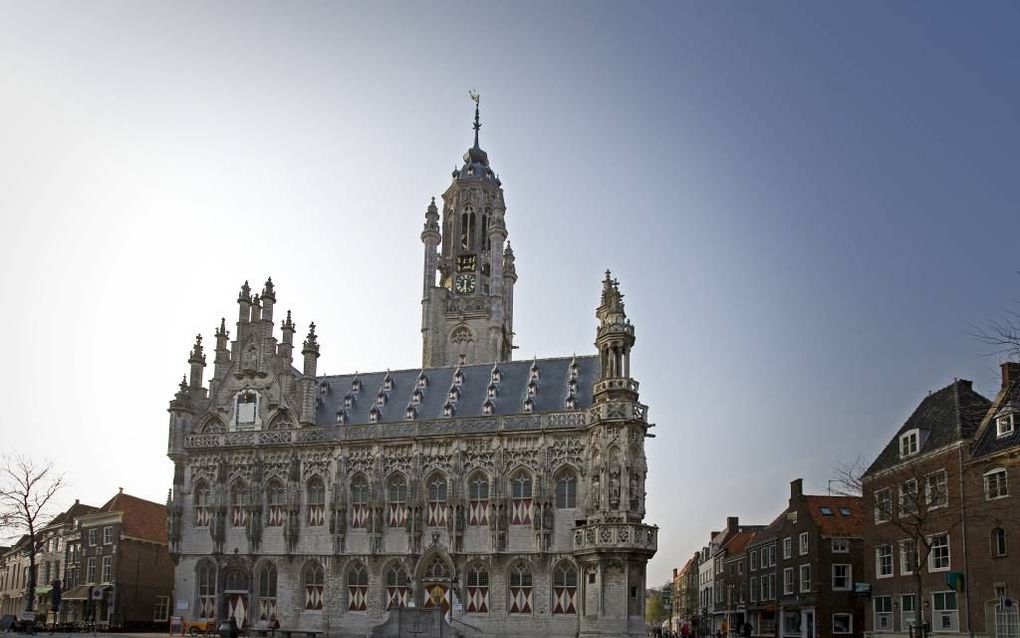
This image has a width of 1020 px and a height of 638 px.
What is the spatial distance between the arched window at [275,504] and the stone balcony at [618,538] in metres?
18.0

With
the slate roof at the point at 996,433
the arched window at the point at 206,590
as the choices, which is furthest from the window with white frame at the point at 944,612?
the arched window at the point at 206,590

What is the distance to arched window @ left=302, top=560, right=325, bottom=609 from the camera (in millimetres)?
55312

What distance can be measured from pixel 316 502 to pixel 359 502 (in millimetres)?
2704

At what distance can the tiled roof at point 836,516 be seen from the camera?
63.8 meters

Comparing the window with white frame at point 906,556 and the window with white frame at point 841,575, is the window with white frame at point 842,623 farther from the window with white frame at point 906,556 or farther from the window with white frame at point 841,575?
the window with white frame at point 906,556

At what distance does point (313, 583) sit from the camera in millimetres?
55688

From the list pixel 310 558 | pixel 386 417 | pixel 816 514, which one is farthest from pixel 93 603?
pixel 816 514

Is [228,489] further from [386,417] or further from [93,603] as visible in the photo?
[93,603]

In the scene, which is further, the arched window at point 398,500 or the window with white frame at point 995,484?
the arched window at point 398,500

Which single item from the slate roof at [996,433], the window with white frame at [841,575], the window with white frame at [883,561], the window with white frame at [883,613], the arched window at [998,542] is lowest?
the window with white frame at [883,613]

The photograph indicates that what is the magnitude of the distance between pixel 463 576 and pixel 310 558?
9.32m

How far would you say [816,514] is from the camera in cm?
6631

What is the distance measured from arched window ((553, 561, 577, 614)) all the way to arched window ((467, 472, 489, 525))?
476 centimetres

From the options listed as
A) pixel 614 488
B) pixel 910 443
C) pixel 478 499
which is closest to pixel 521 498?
pixel 478 499
